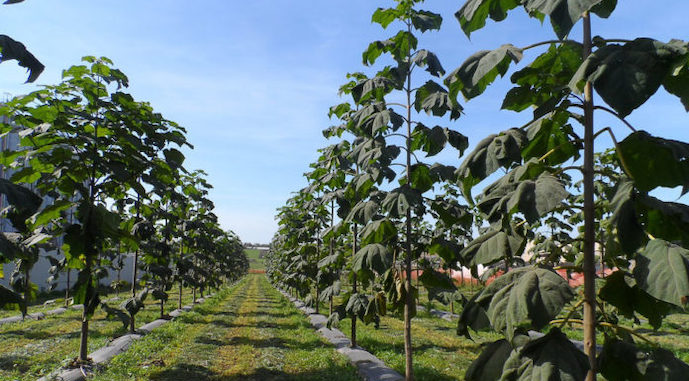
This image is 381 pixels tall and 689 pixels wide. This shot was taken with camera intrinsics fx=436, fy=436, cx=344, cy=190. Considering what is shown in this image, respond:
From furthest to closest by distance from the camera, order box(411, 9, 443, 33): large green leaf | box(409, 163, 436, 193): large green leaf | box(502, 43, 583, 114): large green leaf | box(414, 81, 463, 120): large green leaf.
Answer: box(409, 163, 436, 193): large green leaf
box(411, 9, 443, 33): large green leaf
box(414, 81, 463, 120): large green leaf
box(502, 43, 583, 114): large green leaf

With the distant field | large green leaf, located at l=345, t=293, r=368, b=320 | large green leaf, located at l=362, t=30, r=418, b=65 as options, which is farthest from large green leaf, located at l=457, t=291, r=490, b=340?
the distant field

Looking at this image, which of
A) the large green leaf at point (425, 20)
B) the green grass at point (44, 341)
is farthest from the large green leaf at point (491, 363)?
the green grass at point (44, 341)

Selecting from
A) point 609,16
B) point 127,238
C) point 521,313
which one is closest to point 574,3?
point 609,16

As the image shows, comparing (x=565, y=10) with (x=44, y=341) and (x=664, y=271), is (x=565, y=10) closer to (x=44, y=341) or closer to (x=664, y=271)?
(x=664, y=271)

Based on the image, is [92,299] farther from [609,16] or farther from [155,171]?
[609,16]

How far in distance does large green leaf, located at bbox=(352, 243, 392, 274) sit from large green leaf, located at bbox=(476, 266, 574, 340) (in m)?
2.28

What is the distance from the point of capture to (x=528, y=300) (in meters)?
1.49

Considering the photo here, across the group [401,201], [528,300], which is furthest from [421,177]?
[528,300]

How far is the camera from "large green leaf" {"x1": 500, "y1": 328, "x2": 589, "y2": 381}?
4.88ft

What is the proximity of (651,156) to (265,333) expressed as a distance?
35.0ft

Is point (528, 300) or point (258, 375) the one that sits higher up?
point (528, 300)

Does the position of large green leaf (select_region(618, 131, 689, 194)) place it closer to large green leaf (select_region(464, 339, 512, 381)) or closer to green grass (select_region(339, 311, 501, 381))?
large green leaf (select_region(464, 339, 512, 381))

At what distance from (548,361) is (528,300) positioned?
0.79ft

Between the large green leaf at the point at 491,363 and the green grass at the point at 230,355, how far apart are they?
5.01m
